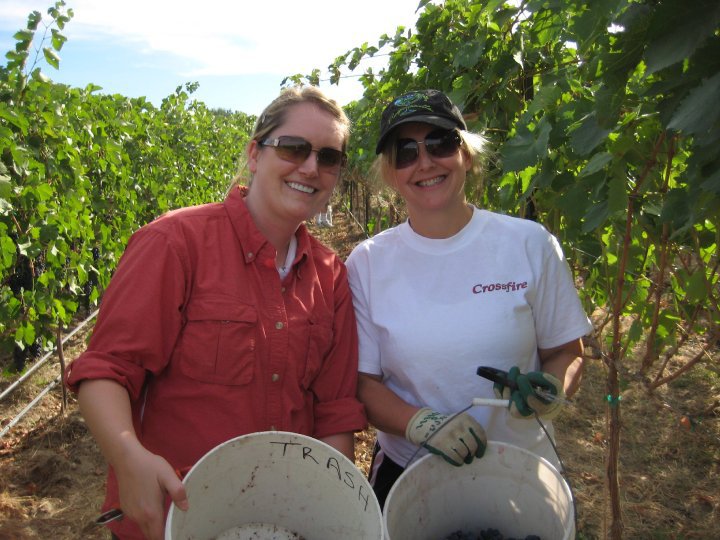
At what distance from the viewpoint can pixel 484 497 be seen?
59.4 inches

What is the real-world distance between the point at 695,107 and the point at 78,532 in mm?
3494

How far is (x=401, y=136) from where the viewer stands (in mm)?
1660

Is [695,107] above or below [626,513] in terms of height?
above

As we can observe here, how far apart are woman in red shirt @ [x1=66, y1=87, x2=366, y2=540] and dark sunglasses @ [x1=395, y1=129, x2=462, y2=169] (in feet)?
0.58

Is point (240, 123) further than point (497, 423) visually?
Yes

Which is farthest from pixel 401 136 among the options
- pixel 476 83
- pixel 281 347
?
pixel 476 83

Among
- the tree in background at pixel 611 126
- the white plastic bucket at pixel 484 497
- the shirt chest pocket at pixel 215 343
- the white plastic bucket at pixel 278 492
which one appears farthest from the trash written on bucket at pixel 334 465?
the tree in background at pixel 611 126

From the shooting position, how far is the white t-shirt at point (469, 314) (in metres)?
1.56

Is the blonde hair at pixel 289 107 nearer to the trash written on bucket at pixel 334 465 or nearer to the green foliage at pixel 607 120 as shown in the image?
the green foliage at pixel 607 120

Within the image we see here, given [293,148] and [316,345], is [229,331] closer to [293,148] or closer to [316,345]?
[316,345]

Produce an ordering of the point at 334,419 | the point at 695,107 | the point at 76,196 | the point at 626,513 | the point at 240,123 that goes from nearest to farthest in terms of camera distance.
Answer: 1. the point at 695,107
2. the point at 334,419
3. the point at 626,513
4. the point at 76,196
5. the point at 240,123

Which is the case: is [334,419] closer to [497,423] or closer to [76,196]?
[497,423]

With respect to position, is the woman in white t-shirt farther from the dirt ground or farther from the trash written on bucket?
the dirt ground

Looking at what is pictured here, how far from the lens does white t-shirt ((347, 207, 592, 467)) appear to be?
1.56 meters
